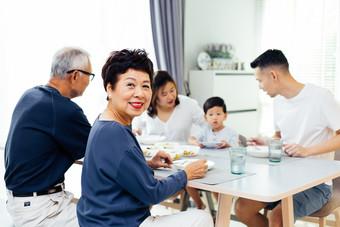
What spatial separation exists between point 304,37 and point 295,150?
3.46 meters

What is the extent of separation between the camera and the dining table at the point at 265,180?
156 cm

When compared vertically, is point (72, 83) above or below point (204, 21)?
below

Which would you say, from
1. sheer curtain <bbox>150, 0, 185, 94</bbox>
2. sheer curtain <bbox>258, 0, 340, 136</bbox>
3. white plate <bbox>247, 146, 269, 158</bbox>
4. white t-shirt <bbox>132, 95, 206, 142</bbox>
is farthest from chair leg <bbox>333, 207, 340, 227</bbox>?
sheer curtain <bbox>258, 0, 340, 136</bbox>

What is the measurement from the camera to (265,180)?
5.64 feet

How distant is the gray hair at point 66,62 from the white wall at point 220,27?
9.52 ft

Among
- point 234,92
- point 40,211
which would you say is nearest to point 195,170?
point 40,211

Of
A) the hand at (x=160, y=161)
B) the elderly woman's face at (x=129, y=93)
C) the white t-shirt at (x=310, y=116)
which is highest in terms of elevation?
the elderly woman's face at (x=129, y=93)

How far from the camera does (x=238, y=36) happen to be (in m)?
5.66

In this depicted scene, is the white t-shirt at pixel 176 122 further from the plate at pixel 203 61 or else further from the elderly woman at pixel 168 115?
the plate at pixel 203 61

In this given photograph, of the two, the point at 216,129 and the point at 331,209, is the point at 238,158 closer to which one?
the point at 331,209

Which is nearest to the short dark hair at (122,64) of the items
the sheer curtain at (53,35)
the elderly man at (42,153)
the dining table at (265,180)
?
the elderly man at (42,153)

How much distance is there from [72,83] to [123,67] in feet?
1.90

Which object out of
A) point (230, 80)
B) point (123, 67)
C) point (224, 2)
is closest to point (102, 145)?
point (123, 67)

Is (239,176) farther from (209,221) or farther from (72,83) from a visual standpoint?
(72,83)
